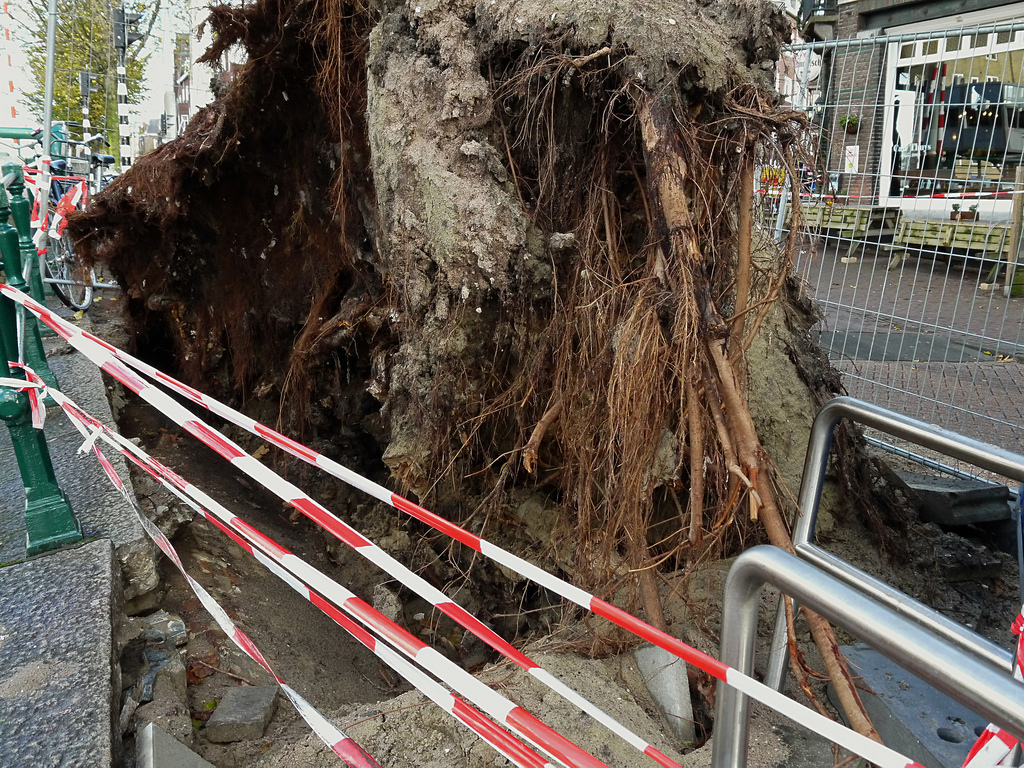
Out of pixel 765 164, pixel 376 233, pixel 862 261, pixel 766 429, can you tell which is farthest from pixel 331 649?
pixel 862 261

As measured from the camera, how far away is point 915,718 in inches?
97.8

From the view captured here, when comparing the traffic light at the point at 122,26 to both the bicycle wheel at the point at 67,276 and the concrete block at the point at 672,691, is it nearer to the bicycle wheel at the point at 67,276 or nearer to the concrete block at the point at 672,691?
the bicycle wheel at the point at 67,276

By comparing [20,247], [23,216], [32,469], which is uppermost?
[23,216]

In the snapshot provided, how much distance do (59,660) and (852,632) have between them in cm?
232

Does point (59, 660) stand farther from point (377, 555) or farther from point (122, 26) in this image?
point (122, 26)

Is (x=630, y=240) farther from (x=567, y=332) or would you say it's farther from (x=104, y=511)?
(x=104, y=511)

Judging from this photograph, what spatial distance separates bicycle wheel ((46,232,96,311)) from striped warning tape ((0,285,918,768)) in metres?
5.45

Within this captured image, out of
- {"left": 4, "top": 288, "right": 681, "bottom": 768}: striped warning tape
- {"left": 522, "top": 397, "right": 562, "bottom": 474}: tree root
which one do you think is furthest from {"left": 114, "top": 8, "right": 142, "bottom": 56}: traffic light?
{"left": 522, "top": 397, "right": 562, "bottom": 474}: tree root

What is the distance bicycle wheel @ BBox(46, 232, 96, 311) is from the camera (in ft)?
25.1

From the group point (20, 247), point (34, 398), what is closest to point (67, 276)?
A: point (20, 247)

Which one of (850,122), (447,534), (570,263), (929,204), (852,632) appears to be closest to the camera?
(852,632)

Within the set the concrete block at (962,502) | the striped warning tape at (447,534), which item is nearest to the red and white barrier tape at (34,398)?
the striped warning tape at (447,534)

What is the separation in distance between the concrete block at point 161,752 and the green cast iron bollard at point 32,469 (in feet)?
3.82

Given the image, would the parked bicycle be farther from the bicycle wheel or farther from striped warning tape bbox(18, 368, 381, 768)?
striped warning tape bbox(18, 368, 381, 768)
